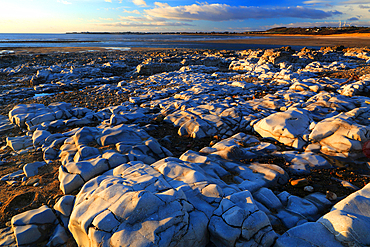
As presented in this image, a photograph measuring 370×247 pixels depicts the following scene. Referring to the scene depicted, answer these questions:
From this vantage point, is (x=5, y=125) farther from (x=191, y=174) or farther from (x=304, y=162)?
(x=304, y=162)

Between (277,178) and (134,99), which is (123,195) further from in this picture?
(134,99)

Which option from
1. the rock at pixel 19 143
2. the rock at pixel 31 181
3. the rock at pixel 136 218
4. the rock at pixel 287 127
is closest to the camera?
the rock at pixel 136 218

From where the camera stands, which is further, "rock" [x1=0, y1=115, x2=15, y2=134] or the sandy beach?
the sandy beach

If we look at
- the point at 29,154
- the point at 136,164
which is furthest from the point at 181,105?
the point at 29,154

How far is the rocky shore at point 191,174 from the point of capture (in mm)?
2689

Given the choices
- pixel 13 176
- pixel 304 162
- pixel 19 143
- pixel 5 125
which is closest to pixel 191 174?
pixel 304 162

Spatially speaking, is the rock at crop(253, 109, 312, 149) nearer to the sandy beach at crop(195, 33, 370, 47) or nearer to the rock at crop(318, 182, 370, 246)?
the rock at crop(318, 182, 370, 246)

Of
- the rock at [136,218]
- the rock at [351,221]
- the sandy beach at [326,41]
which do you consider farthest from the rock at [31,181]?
the sandy beach at [326,41]

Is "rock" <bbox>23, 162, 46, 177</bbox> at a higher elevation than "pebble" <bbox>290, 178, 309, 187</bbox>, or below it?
higher

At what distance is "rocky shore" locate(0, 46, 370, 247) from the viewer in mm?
2689

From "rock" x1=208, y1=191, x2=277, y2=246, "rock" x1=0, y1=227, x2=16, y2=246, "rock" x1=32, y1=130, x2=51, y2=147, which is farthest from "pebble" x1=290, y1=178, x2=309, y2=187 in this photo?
"rock" x1=32, y1=130, x2=51, y2=147

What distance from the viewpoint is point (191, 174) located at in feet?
12.6

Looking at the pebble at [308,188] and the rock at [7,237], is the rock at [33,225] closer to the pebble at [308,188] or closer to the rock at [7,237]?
the rock at [7,237]

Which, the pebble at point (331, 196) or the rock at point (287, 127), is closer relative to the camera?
the pebble at point (331, 196)
